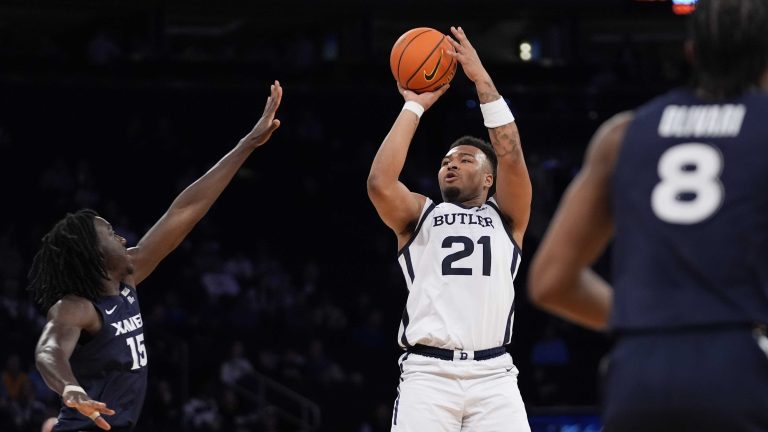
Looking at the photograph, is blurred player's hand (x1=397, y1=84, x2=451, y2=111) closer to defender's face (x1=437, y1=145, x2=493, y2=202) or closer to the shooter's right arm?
the shooter's right arm

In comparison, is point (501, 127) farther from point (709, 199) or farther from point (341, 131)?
point (341, 131)

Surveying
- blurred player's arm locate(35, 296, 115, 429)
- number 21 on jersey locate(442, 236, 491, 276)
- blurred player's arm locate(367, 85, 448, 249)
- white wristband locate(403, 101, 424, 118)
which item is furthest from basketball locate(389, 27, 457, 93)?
blurred player's arm locate(35, 296, 115, 429)

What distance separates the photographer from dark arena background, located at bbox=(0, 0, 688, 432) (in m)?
15.0

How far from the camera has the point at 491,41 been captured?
2303 cm

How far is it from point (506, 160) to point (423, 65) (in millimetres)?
677

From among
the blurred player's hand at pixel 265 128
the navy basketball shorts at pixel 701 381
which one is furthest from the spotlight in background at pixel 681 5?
the navy basketball shorts at pixel 701 381

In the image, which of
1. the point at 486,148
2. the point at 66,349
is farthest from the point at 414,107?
the point at 66,349

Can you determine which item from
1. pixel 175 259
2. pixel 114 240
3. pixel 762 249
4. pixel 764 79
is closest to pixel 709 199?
pixel 762 249

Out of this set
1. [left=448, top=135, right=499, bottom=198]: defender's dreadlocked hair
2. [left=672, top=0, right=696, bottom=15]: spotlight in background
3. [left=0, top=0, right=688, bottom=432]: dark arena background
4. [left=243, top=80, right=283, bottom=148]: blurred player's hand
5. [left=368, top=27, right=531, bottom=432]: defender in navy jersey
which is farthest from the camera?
[left=672, top=0, right=696, bottom=15]: spotlight in background

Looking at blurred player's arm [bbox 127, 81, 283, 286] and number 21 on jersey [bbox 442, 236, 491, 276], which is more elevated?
blurred player's arm [bbox 127, 81, 283, 286]

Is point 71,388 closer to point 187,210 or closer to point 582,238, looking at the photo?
point 187,210

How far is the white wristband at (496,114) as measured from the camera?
6266 millimetres

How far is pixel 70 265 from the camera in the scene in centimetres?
548

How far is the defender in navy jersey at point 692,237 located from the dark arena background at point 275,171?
1175 centimetres
